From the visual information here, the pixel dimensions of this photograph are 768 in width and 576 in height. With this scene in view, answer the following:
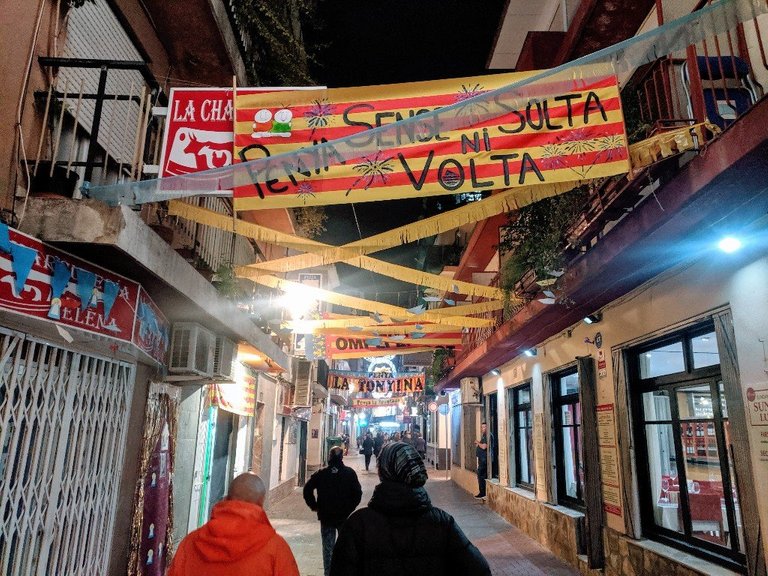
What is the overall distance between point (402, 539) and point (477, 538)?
31.3 ft

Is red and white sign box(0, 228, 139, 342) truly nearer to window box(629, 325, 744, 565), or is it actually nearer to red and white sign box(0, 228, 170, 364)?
red and white sign box(0, 228, 170, 364)

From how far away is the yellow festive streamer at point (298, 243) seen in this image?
18.9 feet

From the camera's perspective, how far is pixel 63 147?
508cm

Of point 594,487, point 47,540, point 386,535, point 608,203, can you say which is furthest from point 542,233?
point 47,540

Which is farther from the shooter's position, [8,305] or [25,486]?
[25,486]

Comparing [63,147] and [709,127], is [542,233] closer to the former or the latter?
[709,127]

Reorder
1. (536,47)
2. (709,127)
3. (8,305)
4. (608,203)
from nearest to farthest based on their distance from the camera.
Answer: (8,305)
(709,127)
(608,203)
(536,47)

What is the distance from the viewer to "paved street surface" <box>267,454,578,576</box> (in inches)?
340

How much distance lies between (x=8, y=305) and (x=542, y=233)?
6031mm

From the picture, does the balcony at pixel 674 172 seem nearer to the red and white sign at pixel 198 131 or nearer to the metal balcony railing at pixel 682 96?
the metal balcony railing at pixel 682 96

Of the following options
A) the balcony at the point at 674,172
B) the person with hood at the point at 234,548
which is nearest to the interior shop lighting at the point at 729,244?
the balcony at the point at 674,172

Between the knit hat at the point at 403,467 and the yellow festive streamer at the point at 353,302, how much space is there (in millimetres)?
6570

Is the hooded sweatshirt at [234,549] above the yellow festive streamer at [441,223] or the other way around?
the other way around

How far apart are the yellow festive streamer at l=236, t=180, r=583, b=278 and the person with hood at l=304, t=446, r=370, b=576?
299cm
